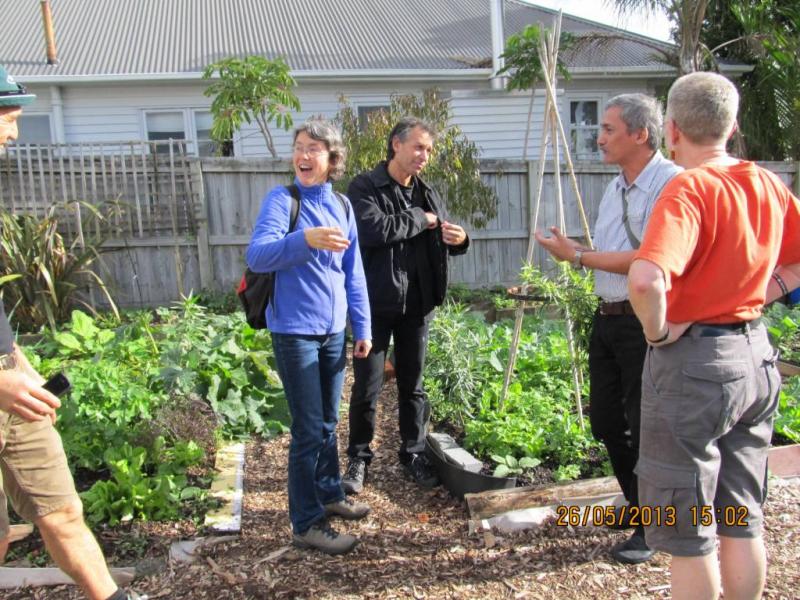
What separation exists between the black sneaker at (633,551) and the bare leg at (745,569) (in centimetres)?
79

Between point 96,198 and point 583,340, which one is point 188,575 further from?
point 96,198

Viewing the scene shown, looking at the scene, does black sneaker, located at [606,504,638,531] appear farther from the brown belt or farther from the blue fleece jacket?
the blue fleece jacket

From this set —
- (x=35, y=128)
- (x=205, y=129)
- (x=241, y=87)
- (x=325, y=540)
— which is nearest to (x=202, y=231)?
(x=241, y=87)

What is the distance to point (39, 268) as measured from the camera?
6.44 meters

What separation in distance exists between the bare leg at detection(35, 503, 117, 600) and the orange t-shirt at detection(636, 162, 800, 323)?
6.97ft

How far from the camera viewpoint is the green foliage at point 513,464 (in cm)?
354

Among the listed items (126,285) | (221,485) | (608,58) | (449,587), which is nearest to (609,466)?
(449,587)

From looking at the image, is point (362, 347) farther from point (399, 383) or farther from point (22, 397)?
point (22, 397)

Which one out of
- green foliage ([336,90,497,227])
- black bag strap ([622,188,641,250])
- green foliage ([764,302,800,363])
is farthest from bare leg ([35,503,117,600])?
green foliage ([336,90,497,227])

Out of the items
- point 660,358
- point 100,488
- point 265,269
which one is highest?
point 265,269

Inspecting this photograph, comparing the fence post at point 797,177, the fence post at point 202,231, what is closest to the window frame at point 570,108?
the fence post at point 797,177

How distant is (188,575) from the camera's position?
289cm

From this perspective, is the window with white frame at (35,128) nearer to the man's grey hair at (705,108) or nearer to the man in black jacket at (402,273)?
the man in black jacket at (402,273)

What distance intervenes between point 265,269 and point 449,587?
1545 mm
